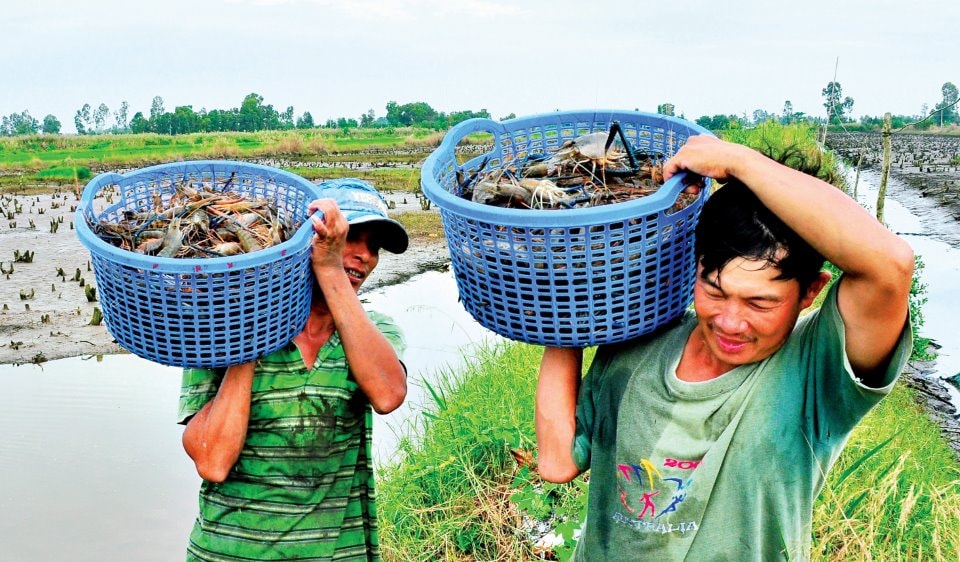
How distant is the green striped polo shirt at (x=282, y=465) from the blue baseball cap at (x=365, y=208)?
0.95 ft

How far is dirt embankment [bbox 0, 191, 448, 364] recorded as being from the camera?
7.83 meters

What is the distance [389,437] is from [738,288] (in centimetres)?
415

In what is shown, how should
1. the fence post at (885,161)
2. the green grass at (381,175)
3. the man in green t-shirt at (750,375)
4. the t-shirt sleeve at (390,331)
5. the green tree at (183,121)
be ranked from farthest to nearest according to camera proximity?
1. the green tree at (183,121)
2. the green grass at (381,175)
3. the fence post at (885,161)
4. the t-shirt sleeve at (390,331)
5. the man in green t-shirt at (750,375)

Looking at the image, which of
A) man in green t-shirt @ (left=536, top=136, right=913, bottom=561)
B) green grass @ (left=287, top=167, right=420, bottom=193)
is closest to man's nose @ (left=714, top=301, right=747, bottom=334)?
man in green t-shirt @ (left=536, top=136, right=913, bottom=561)

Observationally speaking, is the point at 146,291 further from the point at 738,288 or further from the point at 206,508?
the point at 738,288

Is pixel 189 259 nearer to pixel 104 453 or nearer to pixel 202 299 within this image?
pixel 202 299

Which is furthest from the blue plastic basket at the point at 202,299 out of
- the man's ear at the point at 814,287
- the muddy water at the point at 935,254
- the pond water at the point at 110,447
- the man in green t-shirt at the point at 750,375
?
the muddy water at the point at 935,254

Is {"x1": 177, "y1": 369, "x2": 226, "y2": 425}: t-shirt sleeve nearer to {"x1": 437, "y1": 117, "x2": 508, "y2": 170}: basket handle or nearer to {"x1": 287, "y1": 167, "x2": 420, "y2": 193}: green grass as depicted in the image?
{"x1": 437, "y1": 117, "x2": 508, "y2": 170}: basket handle

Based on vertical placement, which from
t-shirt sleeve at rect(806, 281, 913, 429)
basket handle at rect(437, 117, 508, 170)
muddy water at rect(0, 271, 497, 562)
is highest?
basket handle at rect(437, 117, 508, 170)

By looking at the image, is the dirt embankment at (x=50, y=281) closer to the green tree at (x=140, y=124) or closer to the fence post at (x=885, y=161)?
the fence post at (x=885, y=161)

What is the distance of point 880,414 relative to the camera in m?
5.34

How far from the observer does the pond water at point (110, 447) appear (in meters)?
4.99

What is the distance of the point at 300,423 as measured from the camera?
2025mm

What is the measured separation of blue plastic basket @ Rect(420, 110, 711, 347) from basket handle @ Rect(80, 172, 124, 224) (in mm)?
735
